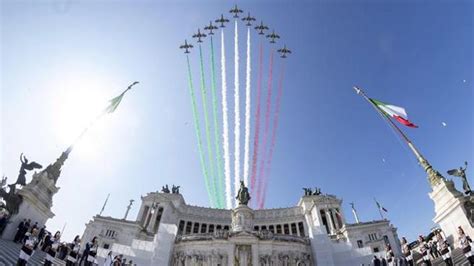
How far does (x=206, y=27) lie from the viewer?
3778 cm

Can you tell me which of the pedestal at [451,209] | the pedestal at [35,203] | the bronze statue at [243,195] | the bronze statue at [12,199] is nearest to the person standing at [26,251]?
the pedestal at [35,203]

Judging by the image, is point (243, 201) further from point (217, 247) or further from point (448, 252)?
point (448, 252)

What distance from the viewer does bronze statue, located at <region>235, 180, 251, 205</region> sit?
1615 inches

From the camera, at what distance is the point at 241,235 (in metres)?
35.5

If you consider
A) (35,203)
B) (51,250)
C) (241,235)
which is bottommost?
(51,250)

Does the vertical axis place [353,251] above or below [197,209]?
below

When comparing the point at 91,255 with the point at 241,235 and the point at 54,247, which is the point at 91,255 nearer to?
the point at 54,247

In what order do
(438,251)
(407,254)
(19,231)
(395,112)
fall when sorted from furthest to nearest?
1. (395,112)
2. (19,231)
3. (438,251)
4. (407,254)

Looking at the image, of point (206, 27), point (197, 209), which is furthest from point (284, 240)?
point (206, 27)

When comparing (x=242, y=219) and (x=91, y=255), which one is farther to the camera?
(x=242, y=219)

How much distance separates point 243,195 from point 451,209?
27966 millimetres

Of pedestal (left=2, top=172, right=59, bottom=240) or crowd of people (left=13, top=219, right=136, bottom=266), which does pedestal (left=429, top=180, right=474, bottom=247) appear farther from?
pedestal (left=2, top=172, right=59, bottom=240)

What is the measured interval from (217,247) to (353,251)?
18.4 metres

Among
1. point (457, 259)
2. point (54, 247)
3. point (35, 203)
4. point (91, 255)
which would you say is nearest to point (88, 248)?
point (91, 255)
